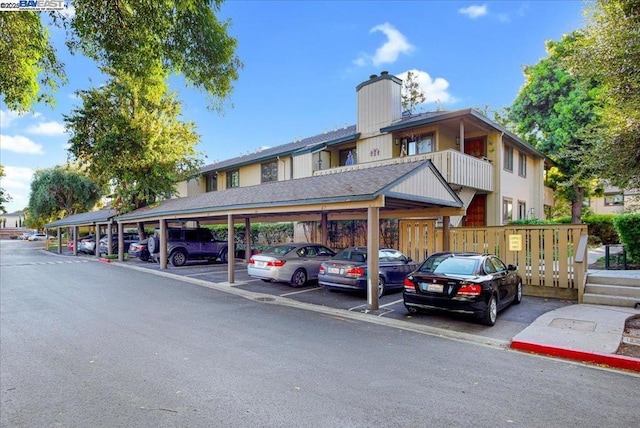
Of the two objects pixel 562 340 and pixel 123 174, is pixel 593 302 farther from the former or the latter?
pixel 123 174

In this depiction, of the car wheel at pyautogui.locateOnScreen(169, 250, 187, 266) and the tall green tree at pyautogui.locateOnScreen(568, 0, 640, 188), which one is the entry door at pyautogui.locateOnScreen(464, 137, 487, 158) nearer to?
the tall green tree at pyautogui.locateOnScreen(568, 0, 640, 188)

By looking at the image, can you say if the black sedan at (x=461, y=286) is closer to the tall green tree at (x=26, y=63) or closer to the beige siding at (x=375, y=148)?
the tall green tree at (x=26, y=63)

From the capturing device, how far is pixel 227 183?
2852 cm

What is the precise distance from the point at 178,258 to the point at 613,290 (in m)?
18.5

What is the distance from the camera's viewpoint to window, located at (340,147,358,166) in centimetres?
1975

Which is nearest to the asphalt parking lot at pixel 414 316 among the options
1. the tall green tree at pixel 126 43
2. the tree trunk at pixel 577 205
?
the tall green tree at pixel 126 43

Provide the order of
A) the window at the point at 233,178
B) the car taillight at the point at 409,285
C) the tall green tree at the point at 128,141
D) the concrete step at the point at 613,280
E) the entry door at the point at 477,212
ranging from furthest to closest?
the window at the point at 233,178, the tall green tree at the point at 128,141, the entry door at the point at 477,212, the concrete step at the point at 613,280, the car taillight at the point at 409,285

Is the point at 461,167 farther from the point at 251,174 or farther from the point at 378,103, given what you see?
the point at 251,174

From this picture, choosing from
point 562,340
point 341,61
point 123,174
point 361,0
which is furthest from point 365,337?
point 123,174

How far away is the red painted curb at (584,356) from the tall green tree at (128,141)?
2367cm

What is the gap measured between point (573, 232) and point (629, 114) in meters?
3.32

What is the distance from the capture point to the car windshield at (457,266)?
7.45m

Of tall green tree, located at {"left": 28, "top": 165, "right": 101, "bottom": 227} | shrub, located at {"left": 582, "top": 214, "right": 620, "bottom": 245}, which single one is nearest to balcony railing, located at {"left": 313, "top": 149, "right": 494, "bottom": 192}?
shrub, located at {"left": 582, "top": 214, "right": 620, "bottom": 245}

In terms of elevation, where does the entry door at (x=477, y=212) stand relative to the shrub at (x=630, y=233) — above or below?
above
